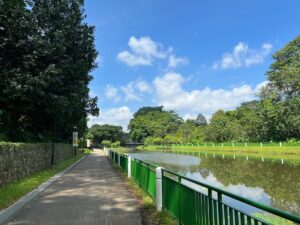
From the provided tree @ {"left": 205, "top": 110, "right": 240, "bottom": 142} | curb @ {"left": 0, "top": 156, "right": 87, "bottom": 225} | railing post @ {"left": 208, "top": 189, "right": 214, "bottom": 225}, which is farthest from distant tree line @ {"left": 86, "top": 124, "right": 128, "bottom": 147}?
railing post @ {"left": 208, "top": 189, "right": 214, "bottom": 225}

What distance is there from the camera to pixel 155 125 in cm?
14912

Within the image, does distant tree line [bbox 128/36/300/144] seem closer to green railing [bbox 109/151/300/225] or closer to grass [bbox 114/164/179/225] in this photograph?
grass [bbox 114/164/179/225]

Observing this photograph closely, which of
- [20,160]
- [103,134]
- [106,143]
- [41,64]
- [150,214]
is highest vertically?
[103,134]

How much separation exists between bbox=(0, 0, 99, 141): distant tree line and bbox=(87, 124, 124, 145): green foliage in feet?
353

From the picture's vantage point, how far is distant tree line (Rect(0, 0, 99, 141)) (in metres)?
20.9

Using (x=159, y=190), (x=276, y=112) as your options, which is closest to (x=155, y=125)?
(x=276, y=112)

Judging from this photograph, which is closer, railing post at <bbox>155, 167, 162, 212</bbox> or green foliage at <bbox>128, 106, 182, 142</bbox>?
railing post at <bbox>155, 167, 162, 212</bbox>

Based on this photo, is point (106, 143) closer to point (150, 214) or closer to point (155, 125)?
point (155, 125)

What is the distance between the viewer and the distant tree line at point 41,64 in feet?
68.7

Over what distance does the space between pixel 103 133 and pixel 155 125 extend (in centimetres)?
2271

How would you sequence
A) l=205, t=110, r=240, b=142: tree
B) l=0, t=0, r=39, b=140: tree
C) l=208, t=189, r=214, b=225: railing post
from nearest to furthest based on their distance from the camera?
l=208, t=189, r=214, b=225: railing post
l=0, t=0, r=39, b=140: tree
l=205, t=110, r=240, b=142: tree

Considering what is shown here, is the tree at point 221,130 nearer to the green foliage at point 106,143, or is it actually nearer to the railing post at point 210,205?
the green foliage at point 106,143

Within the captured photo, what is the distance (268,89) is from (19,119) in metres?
50.7

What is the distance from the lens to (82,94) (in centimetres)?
2605
